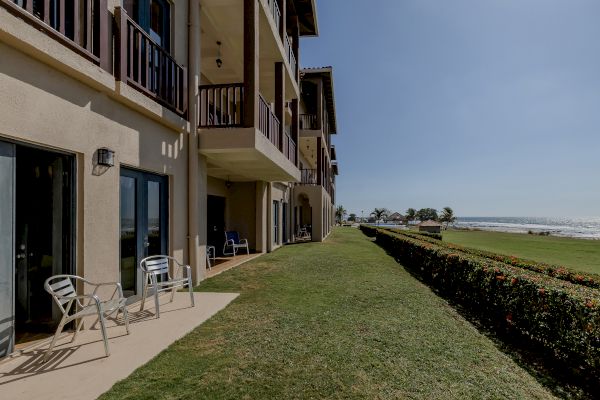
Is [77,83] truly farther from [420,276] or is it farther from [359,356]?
[420,276]

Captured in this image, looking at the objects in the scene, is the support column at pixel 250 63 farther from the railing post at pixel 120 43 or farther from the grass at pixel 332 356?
the grass at pixel 332 356

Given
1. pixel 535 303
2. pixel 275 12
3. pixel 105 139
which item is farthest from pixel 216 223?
pixel 535 303

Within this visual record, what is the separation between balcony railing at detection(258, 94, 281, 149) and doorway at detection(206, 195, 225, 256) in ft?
14.4

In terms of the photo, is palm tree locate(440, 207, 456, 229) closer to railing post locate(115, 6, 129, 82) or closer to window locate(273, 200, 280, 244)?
window locate(273, 200, 280, 244)

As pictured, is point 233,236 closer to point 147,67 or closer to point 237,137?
point 237,137

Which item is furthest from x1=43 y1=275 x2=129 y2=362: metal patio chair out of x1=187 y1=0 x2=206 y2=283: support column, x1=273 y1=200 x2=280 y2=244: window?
x1=273 y1=200 x2=280 y2=244: window

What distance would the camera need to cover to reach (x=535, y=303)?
177 inches

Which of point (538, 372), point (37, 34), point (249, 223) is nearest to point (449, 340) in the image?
point (538, 372)

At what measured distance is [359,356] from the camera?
12.9 feet

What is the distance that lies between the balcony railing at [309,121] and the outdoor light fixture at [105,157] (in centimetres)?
1770

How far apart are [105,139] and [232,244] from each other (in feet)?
26.5

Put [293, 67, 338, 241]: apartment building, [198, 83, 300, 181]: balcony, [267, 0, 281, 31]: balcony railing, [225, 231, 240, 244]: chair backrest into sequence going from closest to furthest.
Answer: [198, 83, 300, 181]: balcony → [267, 0, 281, 31]: balcony railing → [225, 231, 240, 244]: chair backrest → [293, 67, 338, 241]: apartment building

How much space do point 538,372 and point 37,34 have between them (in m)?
6.81

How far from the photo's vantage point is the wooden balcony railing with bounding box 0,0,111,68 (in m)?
3.69
